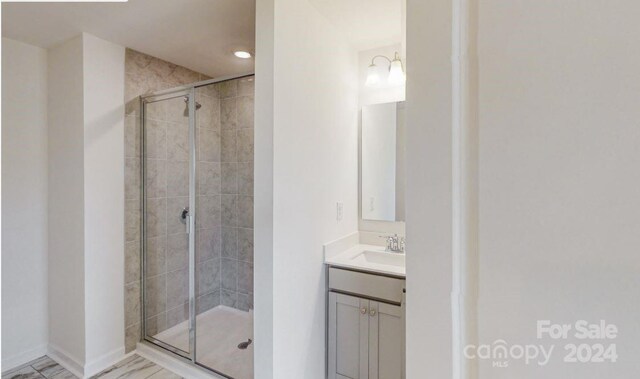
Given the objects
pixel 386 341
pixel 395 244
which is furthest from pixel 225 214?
pixel 386 341

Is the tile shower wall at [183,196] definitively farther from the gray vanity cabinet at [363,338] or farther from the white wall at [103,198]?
the gray vanity cabinet at [363,338]

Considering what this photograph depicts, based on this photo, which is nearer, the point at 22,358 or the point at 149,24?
the point at 149,24

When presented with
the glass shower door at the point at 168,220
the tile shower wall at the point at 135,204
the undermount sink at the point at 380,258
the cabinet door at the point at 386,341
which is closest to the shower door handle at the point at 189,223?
the glass shower door at the point at 168,220

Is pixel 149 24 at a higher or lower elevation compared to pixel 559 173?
higher

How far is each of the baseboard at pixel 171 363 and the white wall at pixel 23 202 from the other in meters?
0.73

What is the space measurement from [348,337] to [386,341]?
26 cm

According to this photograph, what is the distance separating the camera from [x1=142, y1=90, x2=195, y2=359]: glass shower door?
8.02ft

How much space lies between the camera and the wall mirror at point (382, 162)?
2350 millimetres

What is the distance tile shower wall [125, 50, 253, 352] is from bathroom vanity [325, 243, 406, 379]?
3.85 ft

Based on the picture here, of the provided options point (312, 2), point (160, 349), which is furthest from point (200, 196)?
point (312, 2)

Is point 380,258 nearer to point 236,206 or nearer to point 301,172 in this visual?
point 301,172

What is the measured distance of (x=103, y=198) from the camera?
2.20 m

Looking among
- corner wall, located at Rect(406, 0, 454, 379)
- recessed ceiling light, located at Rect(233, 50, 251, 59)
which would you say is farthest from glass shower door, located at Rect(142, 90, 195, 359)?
corner wall, located at Rect(406, 0, 454, 379)

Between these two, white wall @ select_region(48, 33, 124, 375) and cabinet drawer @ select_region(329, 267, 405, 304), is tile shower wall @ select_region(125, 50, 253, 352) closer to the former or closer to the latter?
white wall @ select_region(48, 33, 124, 375)
